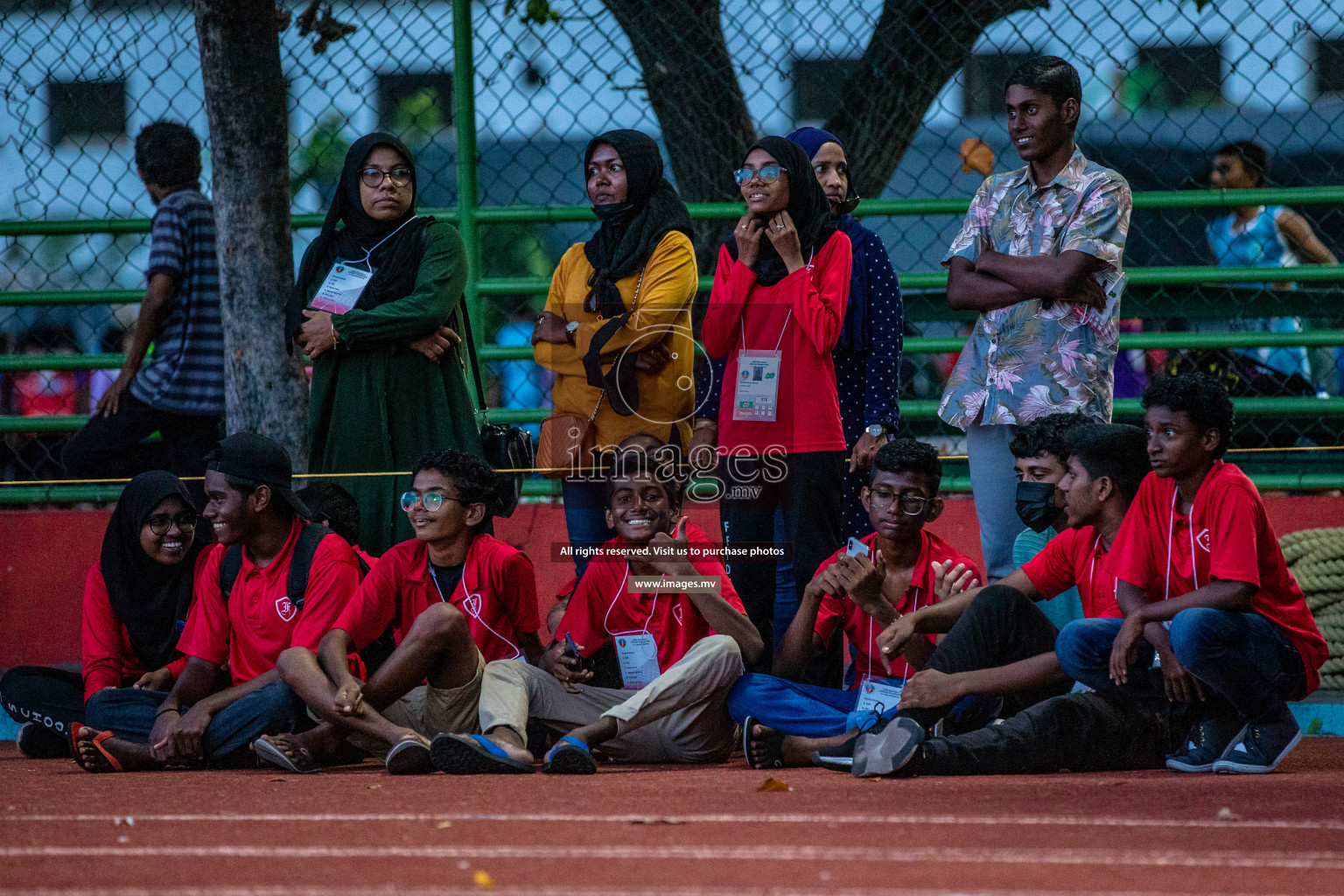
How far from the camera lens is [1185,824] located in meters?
3.21

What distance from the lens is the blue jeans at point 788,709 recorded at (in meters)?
4.62

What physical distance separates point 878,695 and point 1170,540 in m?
0.96

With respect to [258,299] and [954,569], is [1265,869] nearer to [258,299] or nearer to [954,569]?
[954,569]

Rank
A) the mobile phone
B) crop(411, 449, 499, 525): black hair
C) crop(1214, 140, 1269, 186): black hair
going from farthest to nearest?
crop(1214, 140, 1269, 186): black hair < crop(411, 449, 499, 525): black hair < the mobile phone

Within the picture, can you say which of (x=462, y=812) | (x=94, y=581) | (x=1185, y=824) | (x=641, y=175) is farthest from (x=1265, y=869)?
(x=94, y=581)

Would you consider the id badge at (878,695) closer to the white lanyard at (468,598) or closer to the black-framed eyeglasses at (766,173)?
the white lanyard at (468,598)

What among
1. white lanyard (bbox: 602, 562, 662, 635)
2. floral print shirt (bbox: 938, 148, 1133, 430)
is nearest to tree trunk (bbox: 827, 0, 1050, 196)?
floral print shirt (bbox: 938, 148, 1133, 430)

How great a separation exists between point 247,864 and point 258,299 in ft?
11.0

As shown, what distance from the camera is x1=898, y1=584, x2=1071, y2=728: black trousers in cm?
436

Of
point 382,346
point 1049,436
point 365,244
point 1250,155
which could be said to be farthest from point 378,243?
point 1250,155

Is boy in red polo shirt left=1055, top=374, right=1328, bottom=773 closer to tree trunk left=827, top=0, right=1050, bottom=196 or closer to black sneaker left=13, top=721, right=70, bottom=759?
tree trunk left=827, top=0, right=1050, bottom=196

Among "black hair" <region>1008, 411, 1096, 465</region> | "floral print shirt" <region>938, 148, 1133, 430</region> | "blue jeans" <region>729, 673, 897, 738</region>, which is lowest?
"blue jeans" <region>729, 673, 897, 738</region>

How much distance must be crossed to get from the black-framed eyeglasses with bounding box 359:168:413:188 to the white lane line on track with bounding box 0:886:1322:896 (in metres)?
3.10

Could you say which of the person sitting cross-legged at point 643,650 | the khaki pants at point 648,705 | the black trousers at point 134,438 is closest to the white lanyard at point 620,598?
the person sitting cross-legged at point 643,650
